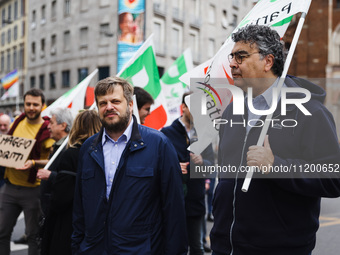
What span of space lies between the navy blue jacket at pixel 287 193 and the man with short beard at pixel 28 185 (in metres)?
3.00

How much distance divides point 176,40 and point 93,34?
6.27 m

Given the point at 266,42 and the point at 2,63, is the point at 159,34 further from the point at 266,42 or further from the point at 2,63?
the point at 266,42

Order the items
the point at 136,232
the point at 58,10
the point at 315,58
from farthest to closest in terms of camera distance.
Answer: the point at 315,58 → the point at 58,10 → the point at 136,232

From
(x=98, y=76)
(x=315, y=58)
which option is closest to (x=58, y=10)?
(x=98, y=76)

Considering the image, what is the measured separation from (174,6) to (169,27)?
1876mm

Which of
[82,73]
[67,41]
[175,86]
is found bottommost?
[175,86]

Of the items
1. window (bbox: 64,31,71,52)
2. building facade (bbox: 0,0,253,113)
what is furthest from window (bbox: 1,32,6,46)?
window (bbox: 64,31,71,52)

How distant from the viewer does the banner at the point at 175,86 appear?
895 centimetres

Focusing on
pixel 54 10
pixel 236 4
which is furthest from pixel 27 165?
pixel 236 4

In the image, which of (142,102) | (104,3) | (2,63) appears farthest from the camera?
(2,63)

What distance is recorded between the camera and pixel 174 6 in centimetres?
3189

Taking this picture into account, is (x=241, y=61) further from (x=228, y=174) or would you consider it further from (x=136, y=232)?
(x=136, y=232)

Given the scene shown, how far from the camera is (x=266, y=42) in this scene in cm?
236

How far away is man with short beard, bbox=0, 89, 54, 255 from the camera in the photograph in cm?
466
